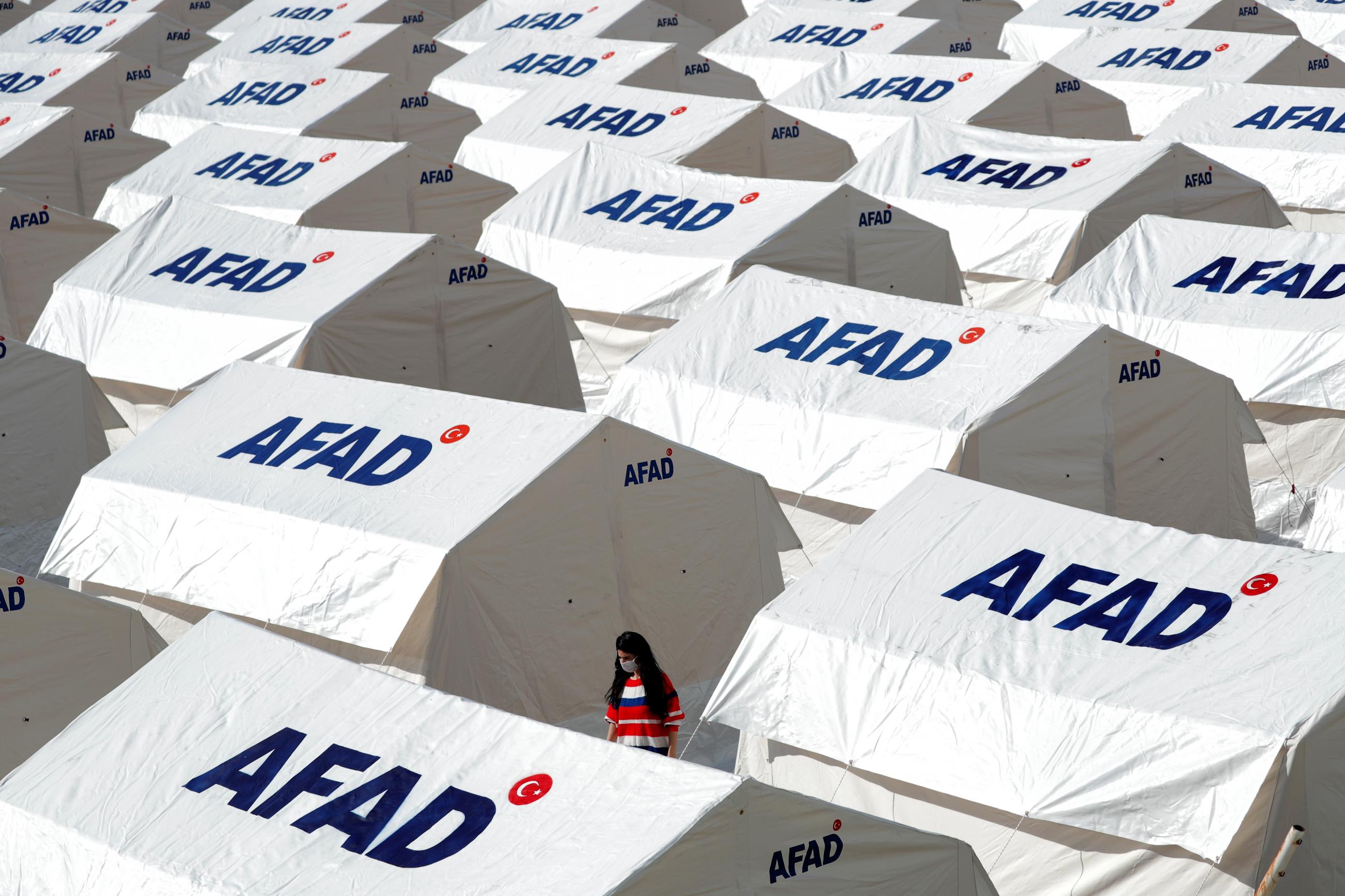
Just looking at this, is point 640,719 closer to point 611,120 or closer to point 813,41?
point 611,120

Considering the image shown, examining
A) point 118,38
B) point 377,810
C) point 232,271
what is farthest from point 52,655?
point 118,38

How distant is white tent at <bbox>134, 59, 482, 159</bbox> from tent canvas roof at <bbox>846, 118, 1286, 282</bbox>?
8.21 meters

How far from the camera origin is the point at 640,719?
32.5 feet

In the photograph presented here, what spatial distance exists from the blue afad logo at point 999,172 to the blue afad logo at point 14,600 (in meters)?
12.9

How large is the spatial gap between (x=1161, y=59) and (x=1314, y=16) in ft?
15.9

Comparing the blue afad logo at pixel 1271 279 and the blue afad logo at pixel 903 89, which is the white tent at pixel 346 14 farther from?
the blue afad logo at pixel 1271 279

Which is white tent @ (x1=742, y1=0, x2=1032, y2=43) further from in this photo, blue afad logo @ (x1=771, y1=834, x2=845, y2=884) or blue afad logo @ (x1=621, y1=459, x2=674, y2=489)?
blue afad logo @ (x1=771, y1=834, x2=845, y2=884)

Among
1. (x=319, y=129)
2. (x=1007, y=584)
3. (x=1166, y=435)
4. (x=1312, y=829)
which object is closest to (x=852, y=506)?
(x=1166, y=435)

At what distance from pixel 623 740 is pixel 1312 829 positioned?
3863 millimetres

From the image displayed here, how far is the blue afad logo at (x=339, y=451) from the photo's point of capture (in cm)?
1202

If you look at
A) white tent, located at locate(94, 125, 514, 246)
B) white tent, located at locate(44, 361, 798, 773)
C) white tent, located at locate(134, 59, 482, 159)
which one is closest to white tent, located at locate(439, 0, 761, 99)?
white tent, located at locate(134, 59, 482, 159)

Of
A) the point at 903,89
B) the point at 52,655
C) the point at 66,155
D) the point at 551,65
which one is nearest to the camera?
the point at 52,655

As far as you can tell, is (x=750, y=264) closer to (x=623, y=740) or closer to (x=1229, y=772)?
(x=623, y=740)

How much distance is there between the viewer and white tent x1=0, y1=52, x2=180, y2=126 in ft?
93.8
